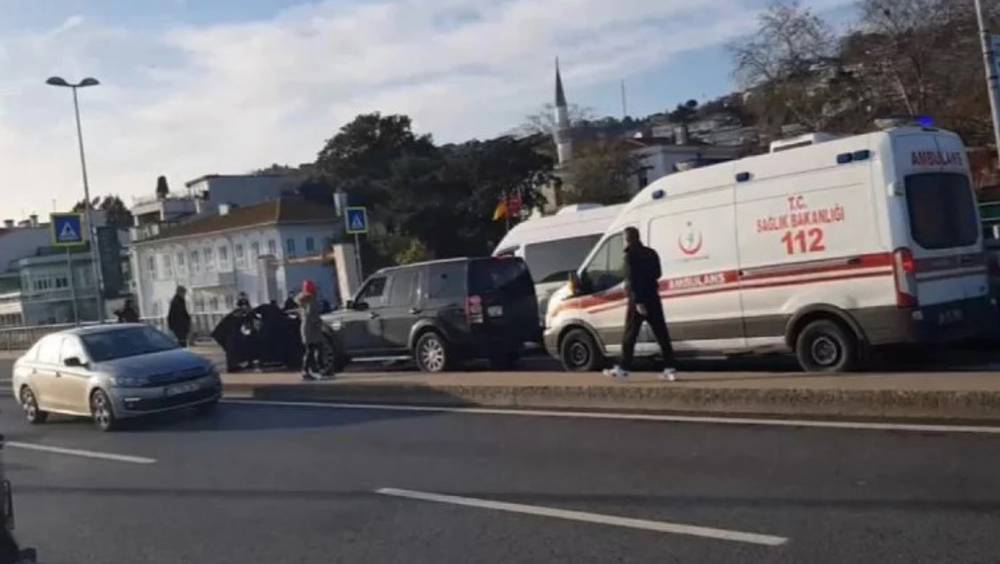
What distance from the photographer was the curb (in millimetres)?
9875

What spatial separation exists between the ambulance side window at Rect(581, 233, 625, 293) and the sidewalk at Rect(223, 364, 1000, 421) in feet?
4.53

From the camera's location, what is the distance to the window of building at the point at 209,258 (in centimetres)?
8250

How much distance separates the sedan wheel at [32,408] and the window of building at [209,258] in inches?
2600

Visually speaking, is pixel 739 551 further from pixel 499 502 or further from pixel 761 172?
pixel 761 172

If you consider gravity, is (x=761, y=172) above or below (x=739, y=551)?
above

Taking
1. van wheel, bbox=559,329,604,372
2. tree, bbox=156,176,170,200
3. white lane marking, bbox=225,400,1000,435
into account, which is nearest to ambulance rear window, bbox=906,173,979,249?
white lane marking, bbox=225,400,1000,435

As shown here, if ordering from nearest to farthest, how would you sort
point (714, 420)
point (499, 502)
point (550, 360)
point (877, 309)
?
1. point (499, 502)
2. point (714, 420)
3. point (877, 309)
4. point (550, 360)

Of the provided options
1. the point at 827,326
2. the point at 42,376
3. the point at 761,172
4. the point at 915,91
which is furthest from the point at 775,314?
the point at 915,91

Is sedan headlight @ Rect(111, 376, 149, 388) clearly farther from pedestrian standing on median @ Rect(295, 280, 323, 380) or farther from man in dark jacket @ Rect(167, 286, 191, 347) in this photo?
man in dark jacket @ Rect(167, 286, 191, 347)

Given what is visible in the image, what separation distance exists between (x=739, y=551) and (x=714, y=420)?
480 centimetres

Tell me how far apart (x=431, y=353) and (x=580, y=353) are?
359 centimetres

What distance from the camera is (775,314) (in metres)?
13.3

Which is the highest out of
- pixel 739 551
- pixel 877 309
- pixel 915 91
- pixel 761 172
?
pixel 915 91

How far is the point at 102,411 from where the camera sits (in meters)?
15.6
